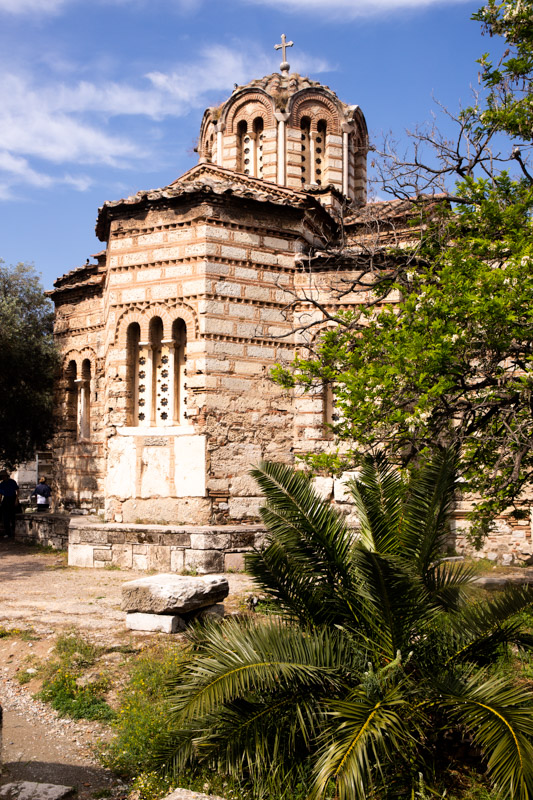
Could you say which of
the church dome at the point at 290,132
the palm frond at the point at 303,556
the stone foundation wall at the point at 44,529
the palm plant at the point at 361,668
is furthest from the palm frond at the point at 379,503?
the church dome at the point at 290,132

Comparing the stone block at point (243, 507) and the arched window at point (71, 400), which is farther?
the arched window at point (71, 400)

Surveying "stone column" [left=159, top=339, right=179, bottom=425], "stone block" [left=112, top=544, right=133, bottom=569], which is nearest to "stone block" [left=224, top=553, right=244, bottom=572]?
"stone block" [left=112, top=544, right=133, bottom=569]

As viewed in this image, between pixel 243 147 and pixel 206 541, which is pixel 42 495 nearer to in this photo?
pixel 206 541

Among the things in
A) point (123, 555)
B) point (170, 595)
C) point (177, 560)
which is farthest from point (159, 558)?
point (170, 595)

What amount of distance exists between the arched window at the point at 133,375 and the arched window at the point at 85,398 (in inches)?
164

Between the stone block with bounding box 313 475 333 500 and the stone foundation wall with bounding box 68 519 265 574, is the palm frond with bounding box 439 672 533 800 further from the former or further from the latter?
the stone block with bounding box 313 475 333 500

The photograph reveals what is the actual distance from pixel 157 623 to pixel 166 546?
10.8 ft

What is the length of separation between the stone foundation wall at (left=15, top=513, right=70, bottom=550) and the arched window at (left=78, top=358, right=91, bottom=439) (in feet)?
6.58

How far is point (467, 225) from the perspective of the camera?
653cm

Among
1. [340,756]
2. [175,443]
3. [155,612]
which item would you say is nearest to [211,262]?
[175,443]

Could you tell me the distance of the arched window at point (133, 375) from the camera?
10.8 metres

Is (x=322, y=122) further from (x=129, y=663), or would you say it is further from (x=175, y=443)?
(x=129, y=663)

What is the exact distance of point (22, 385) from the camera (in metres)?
14.7

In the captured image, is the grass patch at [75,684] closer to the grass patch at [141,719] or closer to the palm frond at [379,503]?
the grass patch at [141,719]
